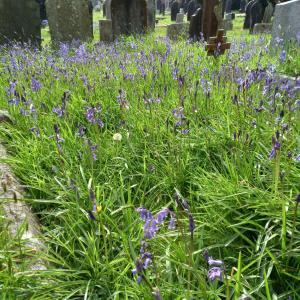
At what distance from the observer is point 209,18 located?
7582mm

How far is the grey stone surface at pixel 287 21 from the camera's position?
5.93 metres

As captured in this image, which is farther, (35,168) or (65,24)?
(65,24)

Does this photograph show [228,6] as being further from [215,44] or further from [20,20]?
[215,44]

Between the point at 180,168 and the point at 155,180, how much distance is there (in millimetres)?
217

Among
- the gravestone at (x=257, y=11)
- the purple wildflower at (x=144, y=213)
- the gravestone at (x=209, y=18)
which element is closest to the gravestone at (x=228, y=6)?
the gravestone at (x=257, y=11)

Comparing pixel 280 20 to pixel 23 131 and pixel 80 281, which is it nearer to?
pixel 23 131

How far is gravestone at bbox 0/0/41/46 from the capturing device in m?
9.12

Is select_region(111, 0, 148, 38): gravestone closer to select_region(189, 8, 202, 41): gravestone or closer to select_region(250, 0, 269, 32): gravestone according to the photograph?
select_region(189, 8, 202, 41): gravestone

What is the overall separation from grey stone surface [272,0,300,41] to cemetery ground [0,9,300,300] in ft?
8.81

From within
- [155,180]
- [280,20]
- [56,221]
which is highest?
[280,20]

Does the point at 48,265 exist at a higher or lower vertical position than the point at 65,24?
lower

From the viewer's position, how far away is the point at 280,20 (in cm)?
642

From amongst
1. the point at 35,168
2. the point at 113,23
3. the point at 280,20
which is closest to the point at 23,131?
the point at 35,168

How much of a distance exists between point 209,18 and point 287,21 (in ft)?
6.25
